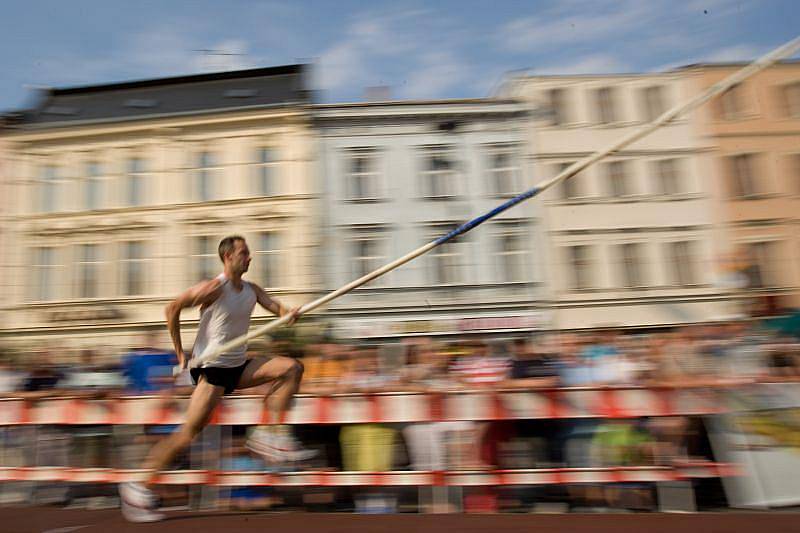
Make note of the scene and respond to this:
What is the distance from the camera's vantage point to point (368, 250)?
62.6ft

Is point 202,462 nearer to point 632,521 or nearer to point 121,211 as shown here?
point 632,521

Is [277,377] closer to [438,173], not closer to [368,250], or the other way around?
[368,250]

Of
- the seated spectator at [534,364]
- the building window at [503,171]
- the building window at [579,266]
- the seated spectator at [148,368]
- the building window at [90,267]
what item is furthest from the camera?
the building window at [503,171]

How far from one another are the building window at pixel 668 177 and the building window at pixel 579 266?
312 cm

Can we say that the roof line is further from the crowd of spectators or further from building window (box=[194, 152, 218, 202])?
the crowd of spectators

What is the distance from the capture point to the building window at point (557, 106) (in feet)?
65.2

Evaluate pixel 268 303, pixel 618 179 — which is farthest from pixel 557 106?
pixel 268 303

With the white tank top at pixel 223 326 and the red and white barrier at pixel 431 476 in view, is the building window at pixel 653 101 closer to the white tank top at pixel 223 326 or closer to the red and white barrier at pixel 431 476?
the red and white barrier at pixel 431 476

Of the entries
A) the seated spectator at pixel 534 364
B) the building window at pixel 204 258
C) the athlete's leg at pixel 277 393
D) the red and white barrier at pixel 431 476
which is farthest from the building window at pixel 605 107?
the athlete's leg at pixel 277 393

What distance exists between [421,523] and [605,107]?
18641mm

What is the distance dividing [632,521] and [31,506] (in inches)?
167

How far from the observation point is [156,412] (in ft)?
15.8

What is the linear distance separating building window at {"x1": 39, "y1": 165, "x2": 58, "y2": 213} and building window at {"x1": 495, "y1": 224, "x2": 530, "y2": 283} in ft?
43.4

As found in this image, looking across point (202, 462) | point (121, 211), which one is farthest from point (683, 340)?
point (121, 211)
